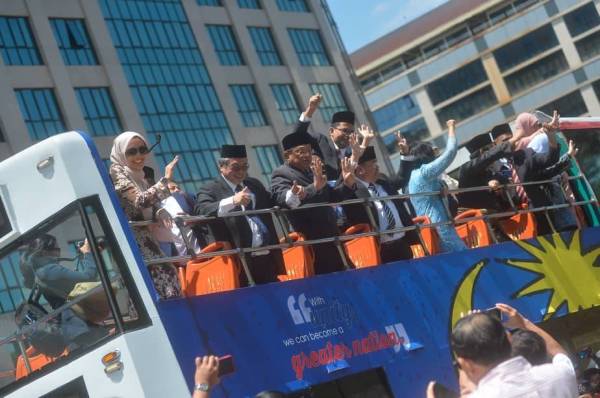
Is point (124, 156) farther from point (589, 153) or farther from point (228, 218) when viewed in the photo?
point (589, 153)

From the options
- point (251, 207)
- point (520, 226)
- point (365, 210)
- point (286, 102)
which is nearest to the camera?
point (251, 207)

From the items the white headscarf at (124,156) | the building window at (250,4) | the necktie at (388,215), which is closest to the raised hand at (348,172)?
the necktie at (388,215)

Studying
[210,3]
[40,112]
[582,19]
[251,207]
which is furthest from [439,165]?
[582,19]

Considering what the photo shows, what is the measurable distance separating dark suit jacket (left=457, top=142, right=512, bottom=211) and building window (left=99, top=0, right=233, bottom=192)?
1546 inches

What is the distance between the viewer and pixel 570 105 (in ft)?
297

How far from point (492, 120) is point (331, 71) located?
110 feet

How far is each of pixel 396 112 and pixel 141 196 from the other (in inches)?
3792

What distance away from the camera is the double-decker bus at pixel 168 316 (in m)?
6.39

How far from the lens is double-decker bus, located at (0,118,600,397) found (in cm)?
639

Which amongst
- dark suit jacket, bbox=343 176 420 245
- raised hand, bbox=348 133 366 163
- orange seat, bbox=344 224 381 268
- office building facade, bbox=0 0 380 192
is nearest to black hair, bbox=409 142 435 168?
dark suit jacket, bbox=343 176 420 245

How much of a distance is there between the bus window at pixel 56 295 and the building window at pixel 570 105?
85970mm

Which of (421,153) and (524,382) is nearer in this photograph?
(524,382)

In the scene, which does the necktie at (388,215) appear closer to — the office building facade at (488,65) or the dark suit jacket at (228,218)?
the dark suit jacket at (228,218)

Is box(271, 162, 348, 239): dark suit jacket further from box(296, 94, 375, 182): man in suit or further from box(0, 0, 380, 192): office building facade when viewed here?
box(0, 0, 380, 192): office building facade
